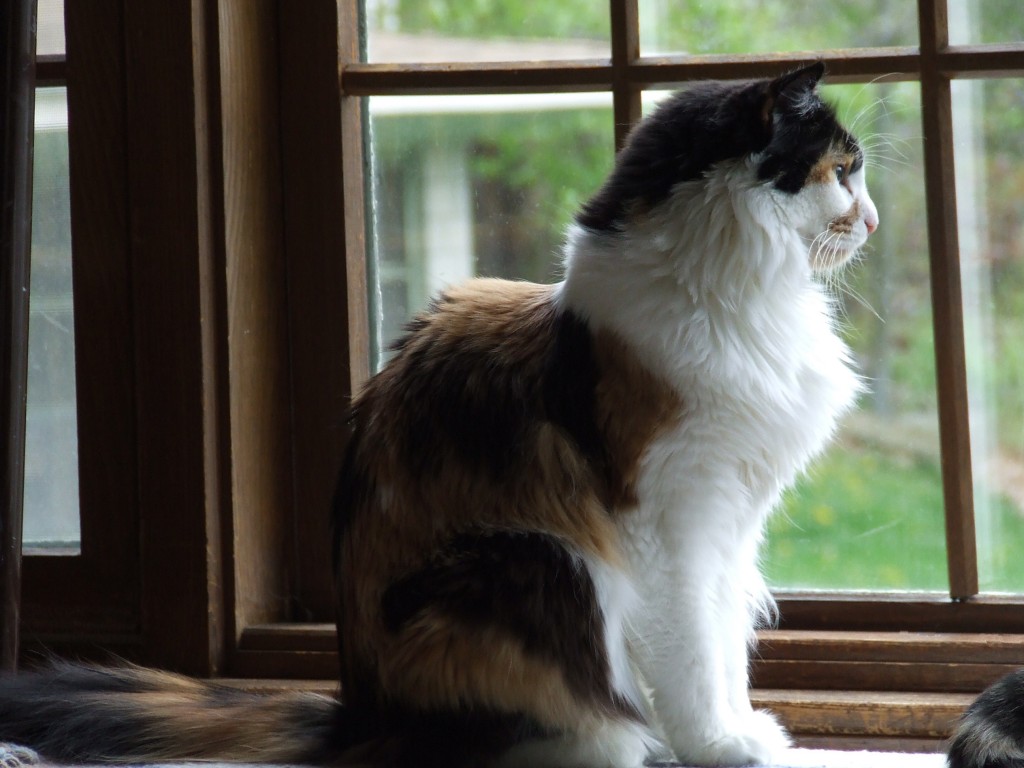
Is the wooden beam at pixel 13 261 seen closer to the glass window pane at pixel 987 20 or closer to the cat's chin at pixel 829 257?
the cat's chin at pixel 829 257

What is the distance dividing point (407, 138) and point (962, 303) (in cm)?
77

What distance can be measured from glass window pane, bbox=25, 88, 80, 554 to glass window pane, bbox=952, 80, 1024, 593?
1186mm

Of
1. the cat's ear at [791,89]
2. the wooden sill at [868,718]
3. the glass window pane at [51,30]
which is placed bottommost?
the wooden sill at [868,718]

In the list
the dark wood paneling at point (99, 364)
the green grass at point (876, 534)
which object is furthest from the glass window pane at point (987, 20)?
the dark wood paneling at point (99, 364)

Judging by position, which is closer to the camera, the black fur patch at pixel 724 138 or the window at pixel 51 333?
the black fur patch at pixel 724 138

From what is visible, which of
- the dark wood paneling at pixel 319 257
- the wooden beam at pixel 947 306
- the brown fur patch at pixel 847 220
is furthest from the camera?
A: the dark wood paneling at pixel 319 257

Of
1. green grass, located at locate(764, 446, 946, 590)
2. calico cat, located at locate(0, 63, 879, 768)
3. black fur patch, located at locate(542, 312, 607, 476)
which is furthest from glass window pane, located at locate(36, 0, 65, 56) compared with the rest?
green grass, located at locate(764, 446, 946, 590)

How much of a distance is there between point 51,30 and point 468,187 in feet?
1.98

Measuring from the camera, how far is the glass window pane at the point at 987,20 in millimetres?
1484

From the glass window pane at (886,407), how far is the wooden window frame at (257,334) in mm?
49

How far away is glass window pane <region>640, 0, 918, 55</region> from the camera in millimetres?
1534

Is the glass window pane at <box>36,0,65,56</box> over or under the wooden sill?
over

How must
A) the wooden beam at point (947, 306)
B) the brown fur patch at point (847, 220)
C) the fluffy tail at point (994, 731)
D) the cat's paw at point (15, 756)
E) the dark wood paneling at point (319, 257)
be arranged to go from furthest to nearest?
1. the dark wood paneling at point (319, 257)
2. the wooden beam at point (947, 306)
3. the brown fur patch at point (847, 220)
4. the cat's paw at point (15, 756)
5. the fluffy tail at point (994, 731)

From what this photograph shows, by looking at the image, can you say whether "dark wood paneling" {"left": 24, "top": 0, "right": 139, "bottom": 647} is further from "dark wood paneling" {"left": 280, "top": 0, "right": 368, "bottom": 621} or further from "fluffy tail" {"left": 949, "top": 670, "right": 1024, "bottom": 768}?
"fluffy tail" {"left": 949, "top": 670, "right": 1024, "bottom": 768}
